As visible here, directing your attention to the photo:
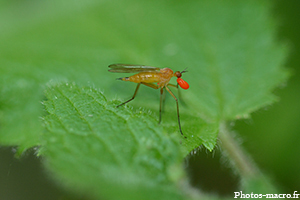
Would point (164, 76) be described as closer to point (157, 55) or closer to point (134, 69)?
point (134, 69)

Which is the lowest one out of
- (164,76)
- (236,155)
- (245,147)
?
(236,155)

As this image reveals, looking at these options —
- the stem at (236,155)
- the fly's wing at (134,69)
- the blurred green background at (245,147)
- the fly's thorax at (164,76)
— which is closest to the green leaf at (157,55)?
the blurred green background at (245,147)

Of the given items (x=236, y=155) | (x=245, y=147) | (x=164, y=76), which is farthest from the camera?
(x=245, y=147)

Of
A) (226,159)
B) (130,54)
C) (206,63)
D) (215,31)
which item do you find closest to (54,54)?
(130,54)

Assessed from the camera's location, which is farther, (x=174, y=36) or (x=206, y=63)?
(x=174, y=36)

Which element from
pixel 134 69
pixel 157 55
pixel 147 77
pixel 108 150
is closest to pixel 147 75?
pixel 147 77

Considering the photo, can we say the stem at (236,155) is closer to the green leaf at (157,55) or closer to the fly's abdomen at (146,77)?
the green leaf at (157,55)

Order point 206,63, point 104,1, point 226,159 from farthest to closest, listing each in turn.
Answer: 1. point 104,1
2. point 206,63
3. point 226,159

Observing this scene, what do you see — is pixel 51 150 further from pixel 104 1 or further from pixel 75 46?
pixel 104 1
